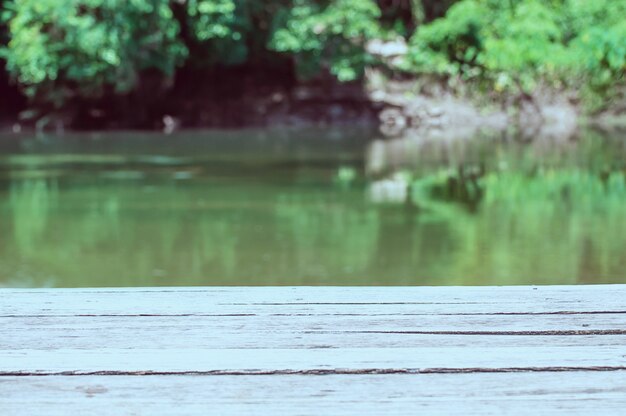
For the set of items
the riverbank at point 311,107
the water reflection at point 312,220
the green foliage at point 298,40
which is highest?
the green foliage at point 298,40

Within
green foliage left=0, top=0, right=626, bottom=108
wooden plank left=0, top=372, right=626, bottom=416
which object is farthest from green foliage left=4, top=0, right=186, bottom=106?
wooden plank left=0, top=372, right=626, bottom=416

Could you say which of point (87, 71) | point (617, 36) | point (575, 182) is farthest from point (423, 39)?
point (575, 182)

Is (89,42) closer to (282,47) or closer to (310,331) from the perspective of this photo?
(282,47)

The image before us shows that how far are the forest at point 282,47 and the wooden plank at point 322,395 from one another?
1502 centimetres

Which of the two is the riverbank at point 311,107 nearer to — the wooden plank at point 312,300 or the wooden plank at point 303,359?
the wooden plank at point 312,300

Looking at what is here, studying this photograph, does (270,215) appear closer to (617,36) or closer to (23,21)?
(23,21)

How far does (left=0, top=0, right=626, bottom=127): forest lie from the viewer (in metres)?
16.7

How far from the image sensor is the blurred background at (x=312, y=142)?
580 cm

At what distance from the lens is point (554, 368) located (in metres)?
1.78

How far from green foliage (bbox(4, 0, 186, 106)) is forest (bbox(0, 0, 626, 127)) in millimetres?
21

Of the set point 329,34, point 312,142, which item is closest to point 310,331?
point 312,142

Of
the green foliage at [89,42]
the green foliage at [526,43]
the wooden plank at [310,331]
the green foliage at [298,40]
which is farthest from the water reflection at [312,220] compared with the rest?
the green foliage at [526,43]

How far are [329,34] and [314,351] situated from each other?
17167 millimetres

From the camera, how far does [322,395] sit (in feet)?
5.43
